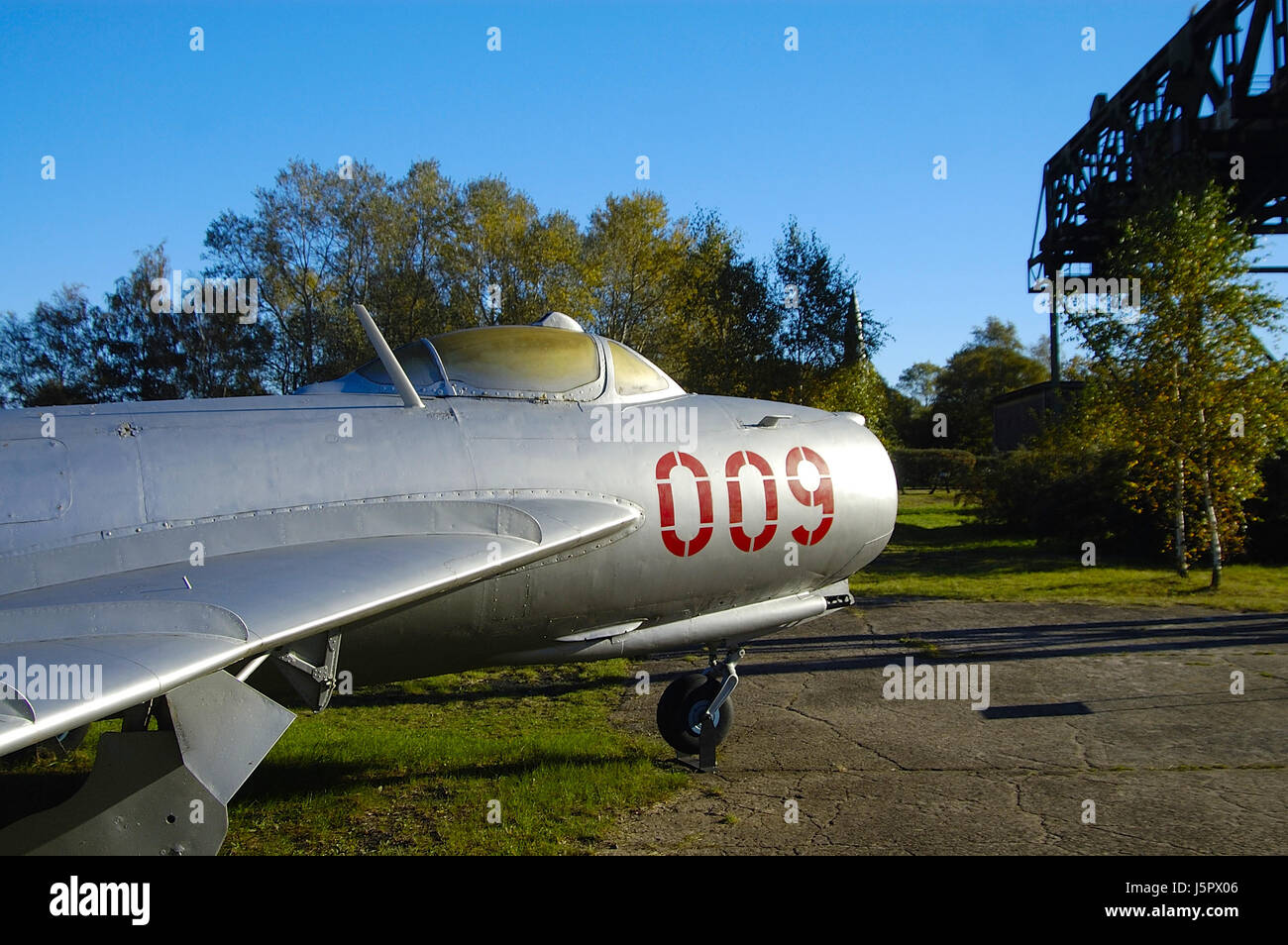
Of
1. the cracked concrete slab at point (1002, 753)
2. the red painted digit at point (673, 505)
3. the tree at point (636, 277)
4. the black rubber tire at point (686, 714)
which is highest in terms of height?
the tree at point (636, 277)

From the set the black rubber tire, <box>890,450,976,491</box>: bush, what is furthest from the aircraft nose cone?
<box>890,450,976,491</box>: bush

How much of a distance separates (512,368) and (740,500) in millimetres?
1745

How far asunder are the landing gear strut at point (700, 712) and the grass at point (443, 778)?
294 millimetres

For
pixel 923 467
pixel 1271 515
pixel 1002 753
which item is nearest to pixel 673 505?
pixel 1002 753

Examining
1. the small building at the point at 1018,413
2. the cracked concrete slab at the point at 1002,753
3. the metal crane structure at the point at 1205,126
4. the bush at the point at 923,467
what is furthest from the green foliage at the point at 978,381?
the cracked concrete slab at the point at 1002,753

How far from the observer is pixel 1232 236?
17578mm

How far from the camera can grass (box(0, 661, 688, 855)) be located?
5.66 metres

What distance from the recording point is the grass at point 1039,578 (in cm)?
1584

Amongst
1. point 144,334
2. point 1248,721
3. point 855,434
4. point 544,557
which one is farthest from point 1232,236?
point 144,334

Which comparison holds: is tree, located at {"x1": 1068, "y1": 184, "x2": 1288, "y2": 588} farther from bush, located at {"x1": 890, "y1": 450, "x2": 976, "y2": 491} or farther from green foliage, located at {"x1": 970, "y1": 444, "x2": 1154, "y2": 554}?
bush, located at {"x1": 890, "y1": 450, "x2": 976, "y2": 491}

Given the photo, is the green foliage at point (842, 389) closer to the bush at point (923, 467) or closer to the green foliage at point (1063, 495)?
the green foliage at point (1063, 495)

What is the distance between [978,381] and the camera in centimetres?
7794
